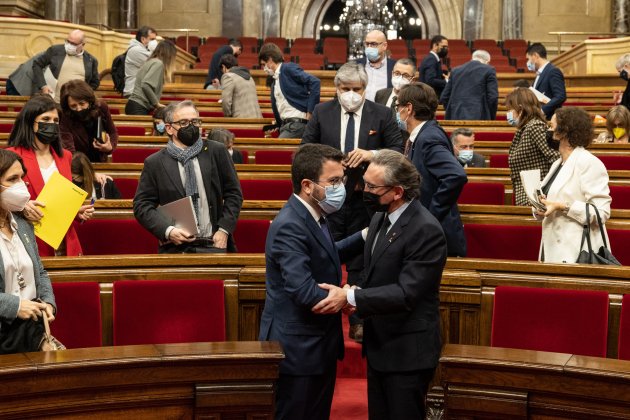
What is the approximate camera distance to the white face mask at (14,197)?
310 centimetres

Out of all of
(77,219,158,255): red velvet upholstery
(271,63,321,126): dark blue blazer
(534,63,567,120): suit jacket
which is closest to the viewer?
(77,219,158,255): red velvet upholstery

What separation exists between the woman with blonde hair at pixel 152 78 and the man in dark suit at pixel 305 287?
15.3ft

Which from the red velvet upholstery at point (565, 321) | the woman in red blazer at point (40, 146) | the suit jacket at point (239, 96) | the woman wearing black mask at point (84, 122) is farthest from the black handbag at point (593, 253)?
the suit jacket at point (239, 96)

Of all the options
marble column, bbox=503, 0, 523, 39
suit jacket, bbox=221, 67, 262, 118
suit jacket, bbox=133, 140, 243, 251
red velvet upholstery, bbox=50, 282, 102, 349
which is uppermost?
marble column, bbox=503, 0, 523, 39

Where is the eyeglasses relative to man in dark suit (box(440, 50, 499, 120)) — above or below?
below

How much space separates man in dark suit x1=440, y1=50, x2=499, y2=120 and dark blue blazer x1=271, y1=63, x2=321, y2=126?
5.12 ft

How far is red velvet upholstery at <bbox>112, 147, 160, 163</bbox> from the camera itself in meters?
6.90

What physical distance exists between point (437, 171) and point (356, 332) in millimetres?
802

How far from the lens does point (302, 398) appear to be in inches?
118

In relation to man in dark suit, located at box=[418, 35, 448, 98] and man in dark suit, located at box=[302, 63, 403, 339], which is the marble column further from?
man in dark suit, located at box=[302, 63, 403, 339]

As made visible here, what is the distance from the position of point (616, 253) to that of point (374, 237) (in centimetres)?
192

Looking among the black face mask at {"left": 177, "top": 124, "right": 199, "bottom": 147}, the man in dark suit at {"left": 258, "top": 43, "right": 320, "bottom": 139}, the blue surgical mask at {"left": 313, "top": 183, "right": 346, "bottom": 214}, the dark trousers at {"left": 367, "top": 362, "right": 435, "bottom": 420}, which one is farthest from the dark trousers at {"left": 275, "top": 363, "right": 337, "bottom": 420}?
the man in dark suit at {"left": 258, "top": 43, "right": 320, "bottom": 139}

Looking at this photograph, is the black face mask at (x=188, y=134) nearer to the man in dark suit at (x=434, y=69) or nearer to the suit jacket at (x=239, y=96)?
the suit jacket at (x=239, y=96)

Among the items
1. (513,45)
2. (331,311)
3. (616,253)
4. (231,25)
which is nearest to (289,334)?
(331,311)
